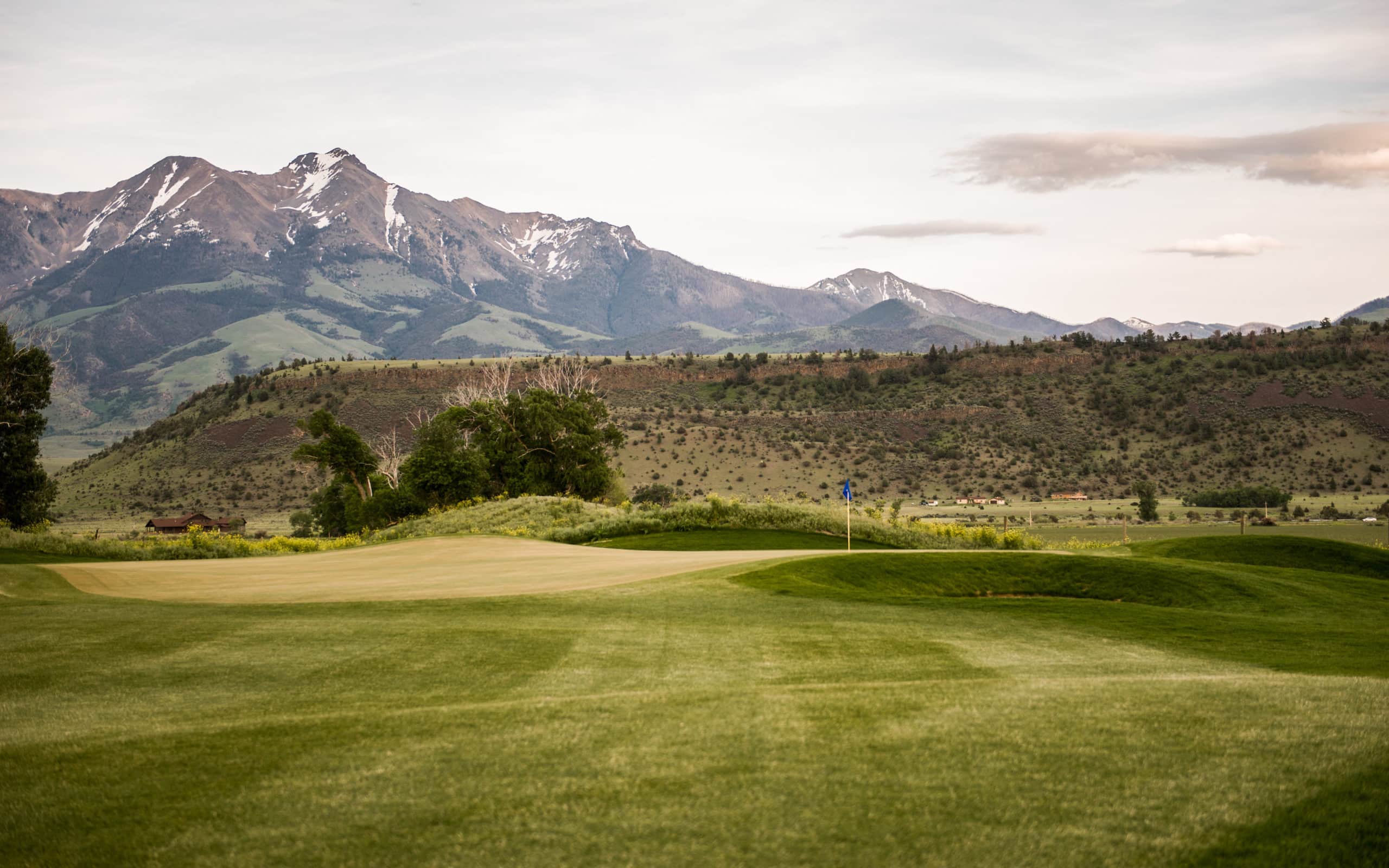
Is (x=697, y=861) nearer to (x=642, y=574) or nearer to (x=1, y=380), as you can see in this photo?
(x=642, y=574)

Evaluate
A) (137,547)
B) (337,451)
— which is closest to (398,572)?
(137,547)

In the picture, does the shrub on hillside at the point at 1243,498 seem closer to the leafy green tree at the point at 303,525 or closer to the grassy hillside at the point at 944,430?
the grassy hillside at the point at 944,430

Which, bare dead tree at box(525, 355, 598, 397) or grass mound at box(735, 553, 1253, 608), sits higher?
bare dead tree at box(525, 355, 598, 397)

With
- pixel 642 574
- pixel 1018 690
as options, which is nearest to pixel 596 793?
pixel 1018 690

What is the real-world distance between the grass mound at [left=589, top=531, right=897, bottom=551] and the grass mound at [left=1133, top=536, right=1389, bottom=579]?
344 inches

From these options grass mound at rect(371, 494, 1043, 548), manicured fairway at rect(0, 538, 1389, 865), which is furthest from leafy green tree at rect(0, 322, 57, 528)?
manicured fairway at rect(0, 538, 1389, 865)

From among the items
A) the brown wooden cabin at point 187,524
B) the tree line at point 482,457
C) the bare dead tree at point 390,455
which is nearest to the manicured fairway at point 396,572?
the tree line at point 482,457

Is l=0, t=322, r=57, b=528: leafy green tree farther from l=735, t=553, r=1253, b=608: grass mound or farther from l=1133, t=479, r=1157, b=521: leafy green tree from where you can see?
l=1133, t=479, r=1157, b=521: leafy green tree

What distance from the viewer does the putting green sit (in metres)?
18.2

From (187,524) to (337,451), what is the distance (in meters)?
32.0

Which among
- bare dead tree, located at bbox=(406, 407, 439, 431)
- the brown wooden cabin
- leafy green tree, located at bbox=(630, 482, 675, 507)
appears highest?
bare dead tree, located at bbox=(406, 407, 439, 431)

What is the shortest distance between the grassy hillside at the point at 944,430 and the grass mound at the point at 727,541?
30.5 metres

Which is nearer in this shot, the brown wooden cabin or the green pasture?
the green pasture

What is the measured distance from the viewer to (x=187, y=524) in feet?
246
